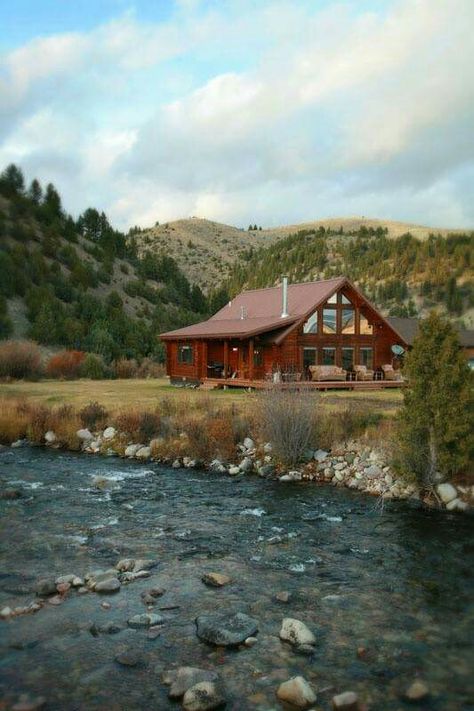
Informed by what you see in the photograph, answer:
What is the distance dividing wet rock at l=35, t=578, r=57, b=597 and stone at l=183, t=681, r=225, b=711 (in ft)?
10.4

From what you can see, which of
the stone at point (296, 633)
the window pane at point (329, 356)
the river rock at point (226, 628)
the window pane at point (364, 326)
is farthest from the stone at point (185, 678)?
the window pane at point (364, 326)

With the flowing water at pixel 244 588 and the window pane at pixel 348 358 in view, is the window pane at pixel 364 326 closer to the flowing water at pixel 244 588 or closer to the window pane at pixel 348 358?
the window pane at pixel 348 358

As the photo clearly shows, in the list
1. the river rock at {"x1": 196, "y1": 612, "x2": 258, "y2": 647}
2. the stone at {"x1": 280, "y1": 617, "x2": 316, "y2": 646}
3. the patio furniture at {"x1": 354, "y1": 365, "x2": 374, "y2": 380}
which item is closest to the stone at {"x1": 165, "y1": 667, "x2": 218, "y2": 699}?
the river rock at {"x1": 196, "y1": 612, "x2": 258, "y2": 647}

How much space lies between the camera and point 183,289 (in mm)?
66938

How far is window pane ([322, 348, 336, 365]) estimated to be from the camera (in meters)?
30.5

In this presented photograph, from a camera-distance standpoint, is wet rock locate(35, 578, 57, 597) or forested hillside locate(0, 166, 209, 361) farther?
forested hillside locate(0, 166, 209, 361)

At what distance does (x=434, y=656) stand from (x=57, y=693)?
4.14 m

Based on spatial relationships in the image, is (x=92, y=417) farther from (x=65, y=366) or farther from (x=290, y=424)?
(x=65, y=366)

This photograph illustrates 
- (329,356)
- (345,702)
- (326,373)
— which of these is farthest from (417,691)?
(329,356)

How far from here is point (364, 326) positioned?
31656 mm

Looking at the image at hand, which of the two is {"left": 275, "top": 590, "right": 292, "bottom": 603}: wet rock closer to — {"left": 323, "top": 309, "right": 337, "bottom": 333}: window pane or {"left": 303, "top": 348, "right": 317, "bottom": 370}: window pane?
{"left": 303, "top": 348, "right": 317, "bottom": 370}: window pane

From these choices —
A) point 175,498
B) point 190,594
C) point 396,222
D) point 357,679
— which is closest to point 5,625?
point 190,594

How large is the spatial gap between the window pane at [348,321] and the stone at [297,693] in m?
25.8

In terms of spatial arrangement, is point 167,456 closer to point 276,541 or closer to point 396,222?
point 276,541
